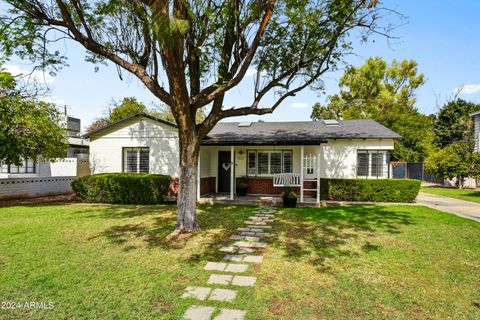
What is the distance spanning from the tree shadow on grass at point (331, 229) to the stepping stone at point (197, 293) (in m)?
2.11

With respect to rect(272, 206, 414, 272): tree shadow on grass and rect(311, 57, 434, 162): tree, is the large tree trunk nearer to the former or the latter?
rect(272, 206, 414, 272): tree shadow on grass

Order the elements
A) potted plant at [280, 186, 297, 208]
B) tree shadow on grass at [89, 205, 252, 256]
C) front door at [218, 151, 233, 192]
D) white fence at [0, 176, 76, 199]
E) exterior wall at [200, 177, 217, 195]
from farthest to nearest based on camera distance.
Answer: front door at [218, 151, 233, 192] → exterior wall at [200, 177, 217, 195] → white fence at [0, 176, 76, 199] → potted plant at [280, 186, 297, 208] → tree shadow on grass at [89, 205, 252, 256]

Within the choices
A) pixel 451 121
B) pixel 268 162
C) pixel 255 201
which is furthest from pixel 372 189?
pixel 451 121

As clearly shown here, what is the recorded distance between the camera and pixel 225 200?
43.4ft

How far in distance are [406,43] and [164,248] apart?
8.08m

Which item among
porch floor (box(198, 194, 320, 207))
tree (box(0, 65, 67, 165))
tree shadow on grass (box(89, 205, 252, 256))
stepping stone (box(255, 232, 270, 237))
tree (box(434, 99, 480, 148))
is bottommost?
stepping stone (box(255, 232, 270, 237))

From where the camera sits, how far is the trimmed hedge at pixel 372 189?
1320 cm

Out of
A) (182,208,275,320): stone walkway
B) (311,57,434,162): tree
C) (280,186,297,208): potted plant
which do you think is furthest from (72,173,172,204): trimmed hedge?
(311,57,434,162): tree

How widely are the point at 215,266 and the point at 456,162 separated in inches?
781

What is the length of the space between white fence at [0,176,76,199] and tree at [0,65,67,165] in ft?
7.31

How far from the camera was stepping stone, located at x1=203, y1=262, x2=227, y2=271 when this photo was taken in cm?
523

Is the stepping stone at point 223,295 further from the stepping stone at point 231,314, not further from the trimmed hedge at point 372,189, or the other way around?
the trimmed hedge at point 372,189

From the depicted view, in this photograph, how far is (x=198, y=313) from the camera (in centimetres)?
365

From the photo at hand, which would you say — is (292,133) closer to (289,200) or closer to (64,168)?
(289,200)
